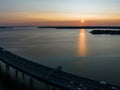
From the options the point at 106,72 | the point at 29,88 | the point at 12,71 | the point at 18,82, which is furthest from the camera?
the point at 12,71

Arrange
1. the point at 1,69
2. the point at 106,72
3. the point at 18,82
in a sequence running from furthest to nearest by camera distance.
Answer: the point at 1,69 → the point at 106,72 → the point at 18,82

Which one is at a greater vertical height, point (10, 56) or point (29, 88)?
point (10, 56)

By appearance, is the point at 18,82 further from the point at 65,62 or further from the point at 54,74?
the point at 65,62

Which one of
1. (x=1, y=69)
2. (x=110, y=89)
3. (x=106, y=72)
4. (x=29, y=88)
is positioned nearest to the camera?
(x=110, y=89)

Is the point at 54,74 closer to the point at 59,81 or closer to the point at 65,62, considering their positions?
the point at 59,81

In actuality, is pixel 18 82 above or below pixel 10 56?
below

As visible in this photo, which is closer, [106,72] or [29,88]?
[29,88]

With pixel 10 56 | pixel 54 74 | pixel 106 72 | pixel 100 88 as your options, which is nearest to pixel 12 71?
pixel 10 56

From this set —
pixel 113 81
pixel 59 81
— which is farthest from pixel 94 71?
pixel 59 81

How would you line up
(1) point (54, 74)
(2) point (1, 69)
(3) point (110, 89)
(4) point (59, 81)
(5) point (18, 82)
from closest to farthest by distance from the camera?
(3) point (110, 89) → (4) point (59, 81) → (1) point (54, 74) → (5) point (18, 82) → (2) point (1, 69)
